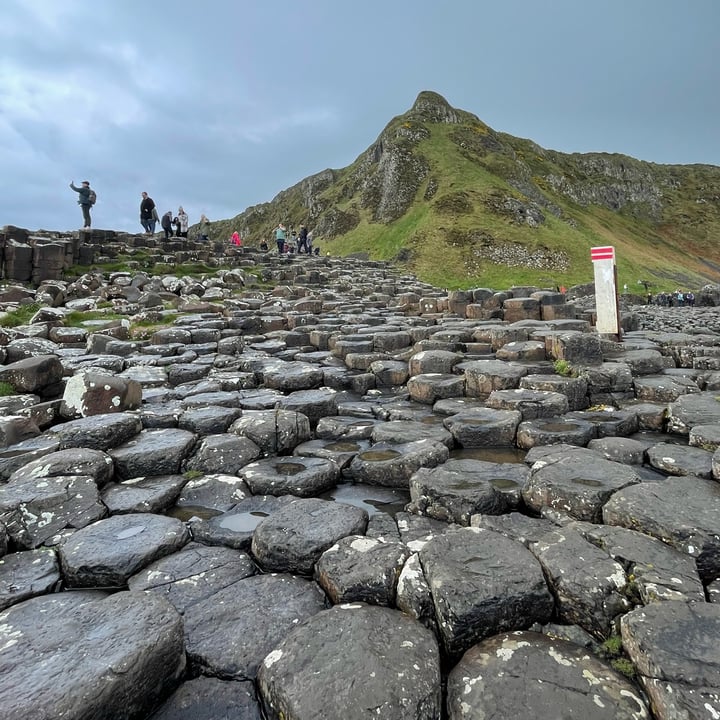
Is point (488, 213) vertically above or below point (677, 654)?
above

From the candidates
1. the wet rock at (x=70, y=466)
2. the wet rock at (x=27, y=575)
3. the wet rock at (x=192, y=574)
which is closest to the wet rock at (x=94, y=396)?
the wet rock at (x=70, y=466)

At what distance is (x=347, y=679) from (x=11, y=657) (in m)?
1.63

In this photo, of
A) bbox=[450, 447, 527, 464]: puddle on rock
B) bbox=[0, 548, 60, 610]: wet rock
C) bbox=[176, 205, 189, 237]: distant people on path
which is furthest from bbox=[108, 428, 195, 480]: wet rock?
bbox=[176, 205, 189, 237]: distant people on path

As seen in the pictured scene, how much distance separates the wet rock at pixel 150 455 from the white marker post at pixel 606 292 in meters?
8.01

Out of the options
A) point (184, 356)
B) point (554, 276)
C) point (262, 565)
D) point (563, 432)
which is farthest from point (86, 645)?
point (554, 276)

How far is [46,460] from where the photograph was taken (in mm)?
4320

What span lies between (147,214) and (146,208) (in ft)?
1.41

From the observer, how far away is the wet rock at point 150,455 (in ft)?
14.9

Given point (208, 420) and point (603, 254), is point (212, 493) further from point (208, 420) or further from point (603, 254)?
point (603, 254)

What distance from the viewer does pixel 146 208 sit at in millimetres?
29938

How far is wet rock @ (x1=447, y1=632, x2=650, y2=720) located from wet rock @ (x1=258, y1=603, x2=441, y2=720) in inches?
6.0

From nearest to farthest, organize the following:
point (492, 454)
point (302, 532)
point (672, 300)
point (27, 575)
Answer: point (27, 575), point (302, 532), point (492, 454), point (672, 300)

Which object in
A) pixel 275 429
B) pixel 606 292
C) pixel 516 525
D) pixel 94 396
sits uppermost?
pixel 606 292

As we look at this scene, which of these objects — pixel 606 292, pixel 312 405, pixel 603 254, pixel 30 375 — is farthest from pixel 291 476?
pixel 603 254
